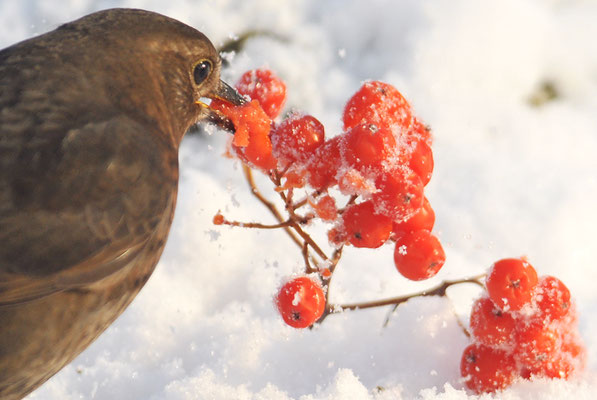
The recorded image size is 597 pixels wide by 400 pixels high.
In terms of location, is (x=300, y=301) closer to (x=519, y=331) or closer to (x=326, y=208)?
(x=326, y=208)

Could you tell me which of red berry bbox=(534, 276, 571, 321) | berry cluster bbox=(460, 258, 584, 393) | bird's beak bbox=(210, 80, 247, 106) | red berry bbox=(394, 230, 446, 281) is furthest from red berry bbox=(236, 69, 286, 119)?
red berry bbox=(534, 276, 571, 321)

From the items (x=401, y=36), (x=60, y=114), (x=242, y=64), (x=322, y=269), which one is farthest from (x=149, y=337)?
(x=401, y=36)

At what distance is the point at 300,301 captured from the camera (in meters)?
1.99

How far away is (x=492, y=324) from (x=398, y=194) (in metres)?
0.56

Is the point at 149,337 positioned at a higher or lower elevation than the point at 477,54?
lower

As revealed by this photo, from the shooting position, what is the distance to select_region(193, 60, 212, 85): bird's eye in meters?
2.12

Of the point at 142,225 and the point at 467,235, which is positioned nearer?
the point at 142,225

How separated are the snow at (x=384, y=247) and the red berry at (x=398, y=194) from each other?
0.43 metres

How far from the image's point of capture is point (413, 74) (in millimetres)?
3781

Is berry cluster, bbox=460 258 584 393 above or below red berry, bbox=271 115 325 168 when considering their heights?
below

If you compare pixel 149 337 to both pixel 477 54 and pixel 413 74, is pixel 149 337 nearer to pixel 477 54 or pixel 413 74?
pixel 413 74

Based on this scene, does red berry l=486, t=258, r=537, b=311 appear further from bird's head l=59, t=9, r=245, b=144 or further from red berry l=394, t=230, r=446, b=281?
bird's head l=59, t=9, r=245, b=144

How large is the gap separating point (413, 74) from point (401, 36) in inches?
10.1

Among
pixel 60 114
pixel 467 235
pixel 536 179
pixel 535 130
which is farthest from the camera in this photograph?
pixel 535 130
